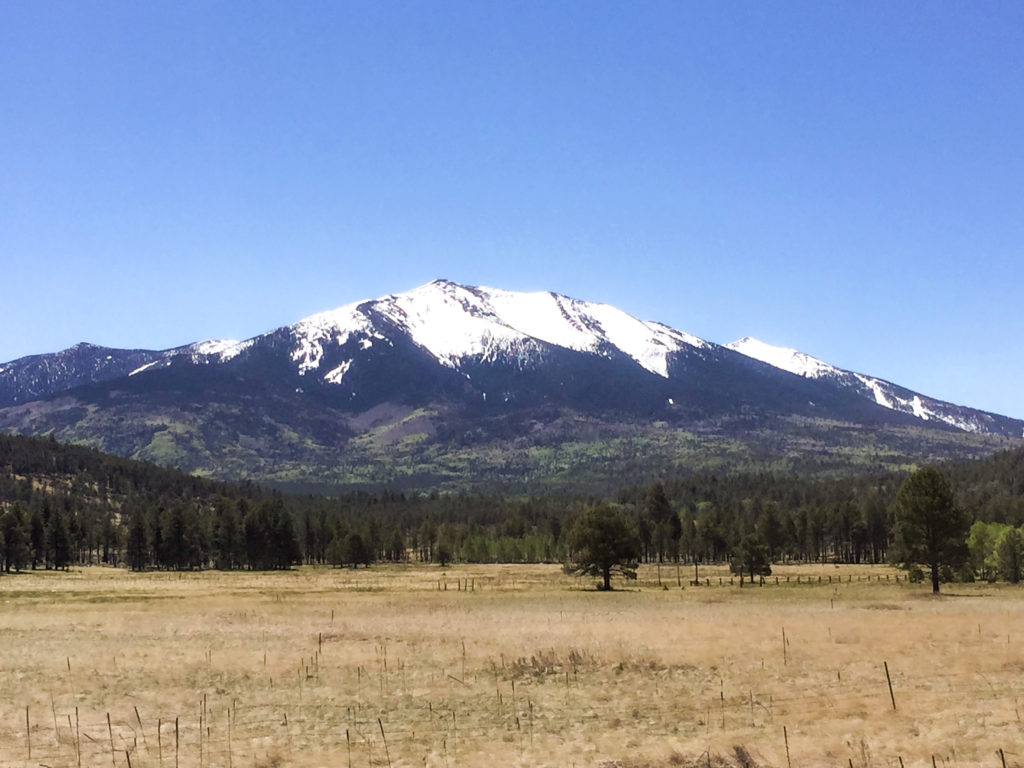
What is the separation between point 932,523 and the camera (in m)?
70.2

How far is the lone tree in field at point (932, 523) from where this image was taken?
2753 inches

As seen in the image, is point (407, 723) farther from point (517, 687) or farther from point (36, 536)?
point (36, 536)

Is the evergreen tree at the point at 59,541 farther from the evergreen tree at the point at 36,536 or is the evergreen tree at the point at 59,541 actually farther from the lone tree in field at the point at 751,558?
the lone tree in field at the point at 751,558

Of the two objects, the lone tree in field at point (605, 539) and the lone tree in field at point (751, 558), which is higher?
the lone tree in field at point (605, 539)

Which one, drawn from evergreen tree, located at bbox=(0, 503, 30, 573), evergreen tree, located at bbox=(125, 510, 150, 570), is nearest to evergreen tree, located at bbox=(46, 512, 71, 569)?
evergreen tree, located at bbox=(0, 503, 30, 573)

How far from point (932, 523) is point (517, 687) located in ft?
169

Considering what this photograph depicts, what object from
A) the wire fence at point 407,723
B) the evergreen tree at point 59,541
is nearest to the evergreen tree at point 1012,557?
the wire fence at point 407,723

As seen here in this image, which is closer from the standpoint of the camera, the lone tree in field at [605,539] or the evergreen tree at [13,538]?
the lone tree in field at [605,539]

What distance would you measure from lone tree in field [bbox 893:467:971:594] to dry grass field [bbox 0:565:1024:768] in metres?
13.4

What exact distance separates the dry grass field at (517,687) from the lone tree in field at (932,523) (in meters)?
13.4

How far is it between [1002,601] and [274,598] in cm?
5383

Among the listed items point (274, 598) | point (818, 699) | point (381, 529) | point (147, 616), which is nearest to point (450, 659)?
A: point (818, 699)

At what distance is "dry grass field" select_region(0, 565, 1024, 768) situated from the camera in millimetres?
22188

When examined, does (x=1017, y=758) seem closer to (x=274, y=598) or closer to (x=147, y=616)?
(x=147, y=616)
